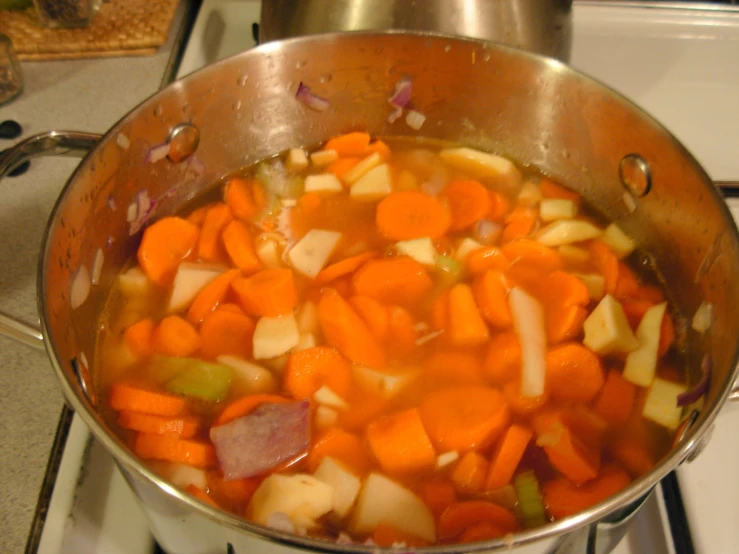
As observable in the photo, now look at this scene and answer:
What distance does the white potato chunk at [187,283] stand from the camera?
1252 millimetres

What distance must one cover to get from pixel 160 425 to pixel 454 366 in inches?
19.7

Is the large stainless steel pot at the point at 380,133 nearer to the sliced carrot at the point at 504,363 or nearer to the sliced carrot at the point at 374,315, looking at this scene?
the sliced carrot at the point at 504,363

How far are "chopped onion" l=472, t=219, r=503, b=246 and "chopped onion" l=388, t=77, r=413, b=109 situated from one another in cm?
37

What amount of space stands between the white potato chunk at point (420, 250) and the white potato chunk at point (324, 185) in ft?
0.74

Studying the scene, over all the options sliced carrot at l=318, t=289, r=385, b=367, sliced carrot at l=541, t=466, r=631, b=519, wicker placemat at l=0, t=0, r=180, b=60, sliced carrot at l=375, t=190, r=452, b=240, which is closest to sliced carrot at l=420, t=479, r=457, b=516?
sliced carrot at l=541, t=466, r=631, b=519

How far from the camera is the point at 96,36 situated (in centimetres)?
191

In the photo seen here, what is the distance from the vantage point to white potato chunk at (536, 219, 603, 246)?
1392mm

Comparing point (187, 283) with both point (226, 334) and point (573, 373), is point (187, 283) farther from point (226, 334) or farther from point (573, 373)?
point (573, 373)

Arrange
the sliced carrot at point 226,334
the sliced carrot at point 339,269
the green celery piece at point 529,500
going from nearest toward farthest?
the green celery piece at point 529,500
the sliced carrot at point 226,334
the sliced carrot at point 339,269

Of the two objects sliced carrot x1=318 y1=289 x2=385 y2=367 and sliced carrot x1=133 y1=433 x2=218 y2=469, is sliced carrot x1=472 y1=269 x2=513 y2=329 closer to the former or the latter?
sliced carrot x1=318 y1=289 x2=385 y2=367

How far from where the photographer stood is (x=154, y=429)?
1033 mm

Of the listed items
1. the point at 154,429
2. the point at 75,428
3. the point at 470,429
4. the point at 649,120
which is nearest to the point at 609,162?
the point at 649,120

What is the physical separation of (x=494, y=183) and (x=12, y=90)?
1.31 metres

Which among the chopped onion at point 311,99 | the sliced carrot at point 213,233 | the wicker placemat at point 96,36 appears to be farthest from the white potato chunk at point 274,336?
the wicker placemat at point 96,36
